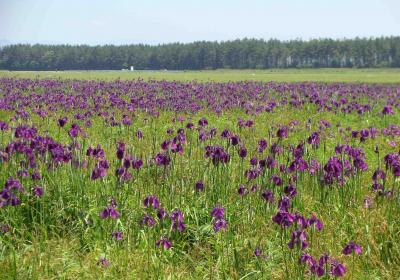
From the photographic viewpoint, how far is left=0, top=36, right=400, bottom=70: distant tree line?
6929 inches

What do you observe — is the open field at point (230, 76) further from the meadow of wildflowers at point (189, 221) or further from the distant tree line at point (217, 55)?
the distant tree line at point (217, 55)

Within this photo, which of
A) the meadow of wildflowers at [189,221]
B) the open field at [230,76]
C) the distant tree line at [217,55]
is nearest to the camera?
the meadow of wildflowers at [189,221]

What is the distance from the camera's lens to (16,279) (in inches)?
158

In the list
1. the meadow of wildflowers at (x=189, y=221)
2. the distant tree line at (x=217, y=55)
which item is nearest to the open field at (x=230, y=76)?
the meadow of wildflowers at (x=189, y=221)

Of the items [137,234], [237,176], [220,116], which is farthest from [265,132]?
[137,234]

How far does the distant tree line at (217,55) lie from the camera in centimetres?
17600

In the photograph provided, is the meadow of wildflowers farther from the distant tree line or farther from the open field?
the distant tree line

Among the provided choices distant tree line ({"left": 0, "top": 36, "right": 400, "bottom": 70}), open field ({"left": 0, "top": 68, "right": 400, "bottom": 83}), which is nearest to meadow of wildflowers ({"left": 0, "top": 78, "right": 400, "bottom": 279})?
open field ({"left": 0, "top": 68, "right": 400, "bottom": 83})

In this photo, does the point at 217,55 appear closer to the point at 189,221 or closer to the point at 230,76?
the point at 230,76

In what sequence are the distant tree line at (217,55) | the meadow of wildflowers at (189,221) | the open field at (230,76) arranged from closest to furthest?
the meadow of wildflowers at (189,221)
the open field at (230,76)
the distant tree line at (217,55)

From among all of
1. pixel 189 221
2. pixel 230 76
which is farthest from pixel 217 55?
pixel 189 221

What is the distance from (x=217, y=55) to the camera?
182125 millimetres

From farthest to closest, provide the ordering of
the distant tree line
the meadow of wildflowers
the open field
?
the distant tree line
the open field
the meadow of wildflowers

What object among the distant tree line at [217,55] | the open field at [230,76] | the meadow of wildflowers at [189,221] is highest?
the distant tree line at [217,55]
